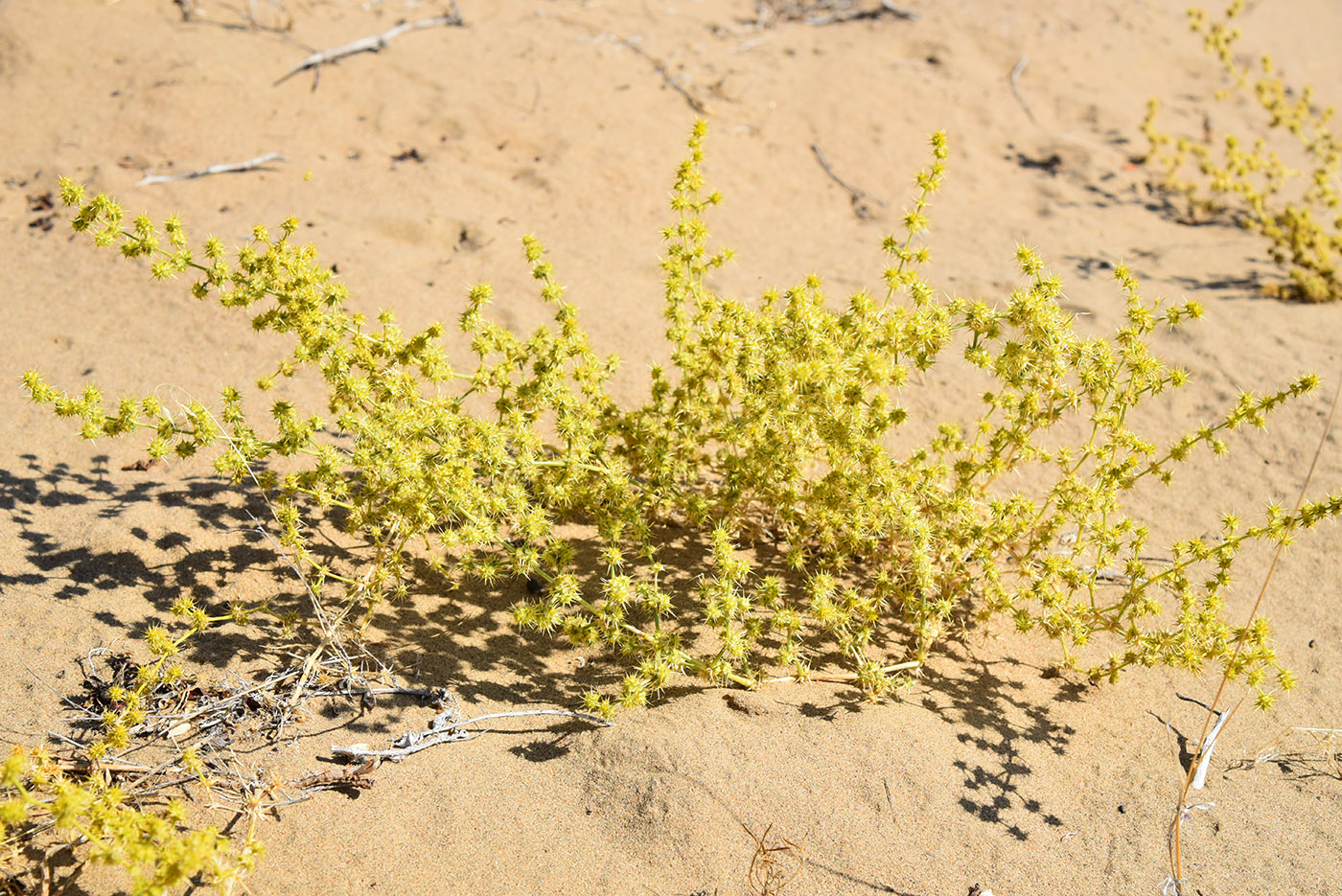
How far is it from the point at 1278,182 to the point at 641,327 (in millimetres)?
4609

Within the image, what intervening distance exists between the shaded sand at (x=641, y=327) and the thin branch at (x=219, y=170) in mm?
65

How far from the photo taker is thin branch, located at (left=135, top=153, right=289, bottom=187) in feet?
16.4

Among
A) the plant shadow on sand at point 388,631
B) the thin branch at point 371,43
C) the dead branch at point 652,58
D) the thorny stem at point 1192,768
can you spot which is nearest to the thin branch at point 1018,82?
the dead branch at point 652,58

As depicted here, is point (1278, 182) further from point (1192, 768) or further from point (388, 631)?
point (388, 631)

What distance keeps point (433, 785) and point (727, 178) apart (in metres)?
4.21

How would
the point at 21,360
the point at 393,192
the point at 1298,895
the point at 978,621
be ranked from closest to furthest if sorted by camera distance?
the point at 1298,895
the point at 978,621
the point at 21,360
the point at 393,192

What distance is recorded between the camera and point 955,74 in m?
6.89

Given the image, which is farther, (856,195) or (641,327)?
(856,195)

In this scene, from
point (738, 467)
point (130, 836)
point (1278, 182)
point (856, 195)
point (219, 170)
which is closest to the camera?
point (130, 836)

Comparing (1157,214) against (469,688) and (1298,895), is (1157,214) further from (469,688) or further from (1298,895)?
(469,688)

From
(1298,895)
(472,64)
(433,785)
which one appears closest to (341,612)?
(433,785)

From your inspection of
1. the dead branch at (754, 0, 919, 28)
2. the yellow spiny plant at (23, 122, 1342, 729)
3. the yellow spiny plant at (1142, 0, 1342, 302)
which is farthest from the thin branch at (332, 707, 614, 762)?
the dead branch at (754, 0, 919, 28)

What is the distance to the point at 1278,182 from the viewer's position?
6.13 metres

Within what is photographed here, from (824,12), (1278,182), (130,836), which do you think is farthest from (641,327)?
(1278,182)
